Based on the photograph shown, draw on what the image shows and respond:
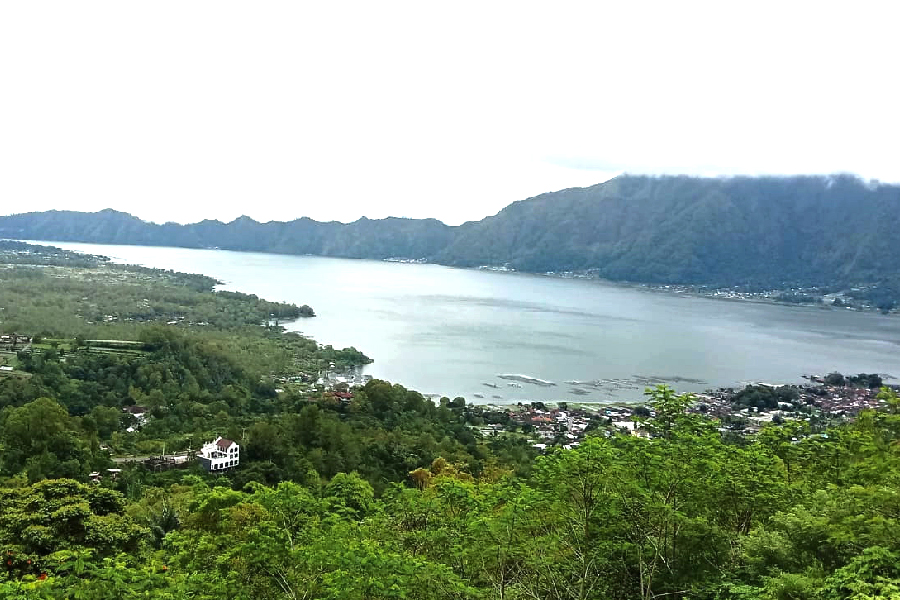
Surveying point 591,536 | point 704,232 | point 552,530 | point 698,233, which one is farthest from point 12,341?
point 704,232

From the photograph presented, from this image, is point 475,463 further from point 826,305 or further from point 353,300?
point 826,305

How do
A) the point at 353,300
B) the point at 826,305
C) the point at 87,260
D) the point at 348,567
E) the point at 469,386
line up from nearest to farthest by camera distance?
the point at 348,567
the point at 469,386
the point at 353,300
the point at 826,305
the point at 87,260

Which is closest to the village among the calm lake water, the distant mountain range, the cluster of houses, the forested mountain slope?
the calm lake water

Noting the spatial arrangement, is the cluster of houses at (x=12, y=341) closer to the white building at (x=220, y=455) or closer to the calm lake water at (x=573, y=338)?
the white building at (x=220, y=455)

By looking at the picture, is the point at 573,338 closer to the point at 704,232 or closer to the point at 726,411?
the point at 726,411

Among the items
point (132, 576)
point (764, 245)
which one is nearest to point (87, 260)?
point (132, 576)

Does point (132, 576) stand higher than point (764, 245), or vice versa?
point (764, 245)
